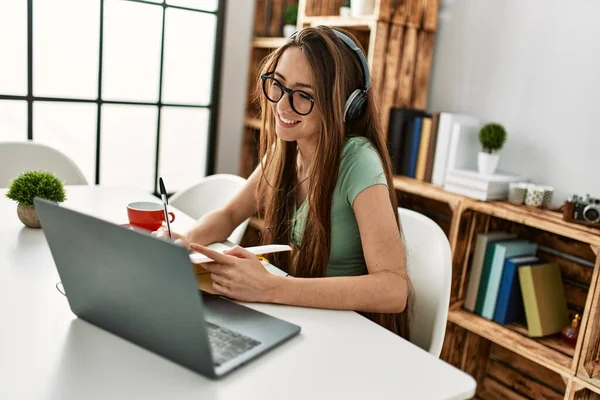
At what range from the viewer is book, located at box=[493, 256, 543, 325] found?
2051mm

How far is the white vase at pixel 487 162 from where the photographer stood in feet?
6.98

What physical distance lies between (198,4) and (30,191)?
1709 millimetres

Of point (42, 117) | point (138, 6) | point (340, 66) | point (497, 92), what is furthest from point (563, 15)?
point (42, 117)

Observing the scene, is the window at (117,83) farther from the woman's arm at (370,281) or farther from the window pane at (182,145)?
the woman's arm at (370,281)

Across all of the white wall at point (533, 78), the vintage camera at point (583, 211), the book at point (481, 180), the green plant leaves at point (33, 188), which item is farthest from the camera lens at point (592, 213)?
the green plant leaves at point (33, 188)

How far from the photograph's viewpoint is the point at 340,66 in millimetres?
1346

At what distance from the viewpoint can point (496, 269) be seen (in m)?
2.09

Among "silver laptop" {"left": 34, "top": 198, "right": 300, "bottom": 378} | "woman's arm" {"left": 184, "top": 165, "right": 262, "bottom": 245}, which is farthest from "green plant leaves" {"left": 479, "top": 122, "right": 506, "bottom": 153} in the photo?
"silver laptop" {"left": 34, "top": 198, "right": 300, "bottom": 378}

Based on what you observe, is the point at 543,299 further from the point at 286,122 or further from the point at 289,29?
the point at 289,29

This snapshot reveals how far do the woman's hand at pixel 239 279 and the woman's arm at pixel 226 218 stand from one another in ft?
1.10

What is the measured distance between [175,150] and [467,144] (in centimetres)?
148

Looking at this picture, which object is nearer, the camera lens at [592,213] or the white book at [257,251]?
the white book at [257,251]

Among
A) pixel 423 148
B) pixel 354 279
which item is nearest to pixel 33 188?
pixel 354 279

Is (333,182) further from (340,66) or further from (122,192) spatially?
(122,192)
